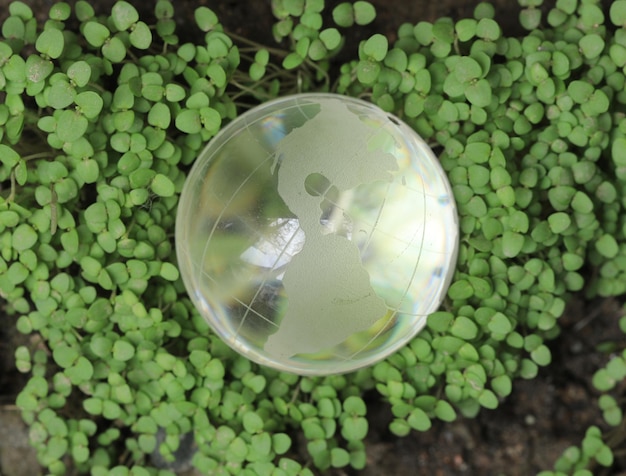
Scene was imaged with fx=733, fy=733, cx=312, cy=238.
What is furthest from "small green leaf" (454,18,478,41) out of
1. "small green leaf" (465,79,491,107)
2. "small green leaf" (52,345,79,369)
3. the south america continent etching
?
"small green leaf" (52,345,79,369)

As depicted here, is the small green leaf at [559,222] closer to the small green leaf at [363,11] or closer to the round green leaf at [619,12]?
the round green leaf at [619,12]

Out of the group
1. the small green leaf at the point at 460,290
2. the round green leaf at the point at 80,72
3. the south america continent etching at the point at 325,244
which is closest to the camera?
the south america continent etching at the point at 325,244

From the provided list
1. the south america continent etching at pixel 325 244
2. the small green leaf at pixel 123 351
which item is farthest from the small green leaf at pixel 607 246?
the small green leaf at pixel 123 351

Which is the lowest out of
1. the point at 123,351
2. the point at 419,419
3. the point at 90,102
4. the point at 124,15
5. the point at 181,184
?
the point at 419,419

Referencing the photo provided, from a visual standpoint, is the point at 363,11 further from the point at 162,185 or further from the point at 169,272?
the point at 169,272

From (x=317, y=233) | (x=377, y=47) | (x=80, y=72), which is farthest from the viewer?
(x=377, y=47)

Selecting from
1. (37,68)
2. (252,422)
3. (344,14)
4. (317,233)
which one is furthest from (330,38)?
(252,422)

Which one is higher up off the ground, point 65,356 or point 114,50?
point 114,50

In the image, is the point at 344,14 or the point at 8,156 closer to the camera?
the point at 8,156
